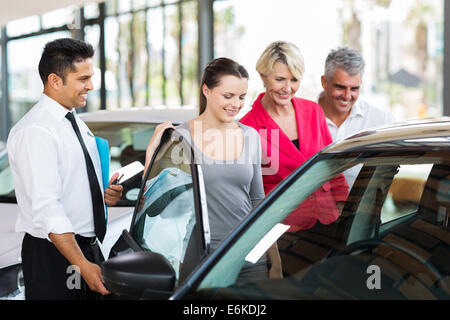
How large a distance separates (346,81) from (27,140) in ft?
5.79

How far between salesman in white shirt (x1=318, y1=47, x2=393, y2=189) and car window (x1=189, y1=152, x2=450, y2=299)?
1054 mm

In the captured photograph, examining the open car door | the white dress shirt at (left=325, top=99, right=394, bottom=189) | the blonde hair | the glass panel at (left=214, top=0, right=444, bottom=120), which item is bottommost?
the open car door

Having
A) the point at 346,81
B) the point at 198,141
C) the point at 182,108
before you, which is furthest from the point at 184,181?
the point at 182,108

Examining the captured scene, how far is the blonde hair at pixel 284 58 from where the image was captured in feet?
9.43

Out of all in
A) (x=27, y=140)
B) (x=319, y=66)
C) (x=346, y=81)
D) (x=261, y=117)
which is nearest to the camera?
(x=27, y=140)

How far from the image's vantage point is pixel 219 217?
2.13 meters

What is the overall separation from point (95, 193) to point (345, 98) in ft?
5.06

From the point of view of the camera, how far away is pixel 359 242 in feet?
6.78

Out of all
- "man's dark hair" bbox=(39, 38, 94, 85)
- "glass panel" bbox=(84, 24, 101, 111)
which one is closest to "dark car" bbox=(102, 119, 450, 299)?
"man's dark hair" bbox=(39, 38, 94, 85)

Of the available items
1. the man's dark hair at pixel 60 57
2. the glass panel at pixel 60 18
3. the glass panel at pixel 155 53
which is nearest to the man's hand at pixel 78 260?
the man's dark hair at pixel 60 57

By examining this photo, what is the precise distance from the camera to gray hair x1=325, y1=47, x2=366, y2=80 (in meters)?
3.38

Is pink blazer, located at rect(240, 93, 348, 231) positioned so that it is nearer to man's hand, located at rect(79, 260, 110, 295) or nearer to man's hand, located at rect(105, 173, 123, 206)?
man's hand, located at rect(105, 173, 123, 206)
